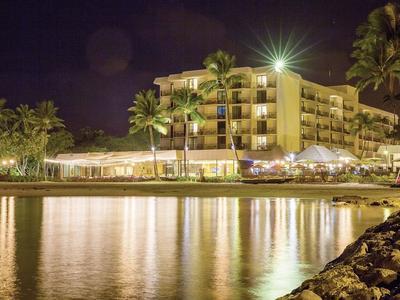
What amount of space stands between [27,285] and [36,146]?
67870mm

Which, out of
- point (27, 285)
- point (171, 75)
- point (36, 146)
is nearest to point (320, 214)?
point (27, 285)

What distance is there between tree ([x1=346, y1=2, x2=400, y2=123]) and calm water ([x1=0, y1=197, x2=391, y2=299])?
27.5m

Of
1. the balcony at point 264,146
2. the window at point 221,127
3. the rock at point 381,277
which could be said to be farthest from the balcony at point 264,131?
the rock at point 381,277

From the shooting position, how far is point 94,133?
349ft

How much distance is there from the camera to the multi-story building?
78.8 m

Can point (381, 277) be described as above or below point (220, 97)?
below

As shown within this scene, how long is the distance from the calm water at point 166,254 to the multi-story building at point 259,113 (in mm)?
62011

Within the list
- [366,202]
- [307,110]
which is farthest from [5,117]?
[366,202]

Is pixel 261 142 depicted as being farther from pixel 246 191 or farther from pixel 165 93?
pixel 246 191

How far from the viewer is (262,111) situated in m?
80.1

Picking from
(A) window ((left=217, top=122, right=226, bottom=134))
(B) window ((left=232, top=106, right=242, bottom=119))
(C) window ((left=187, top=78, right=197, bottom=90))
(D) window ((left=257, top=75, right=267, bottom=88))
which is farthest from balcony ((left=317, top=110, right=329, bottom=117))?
(C) window ((left=187, top=78, right=197, bottom=90))

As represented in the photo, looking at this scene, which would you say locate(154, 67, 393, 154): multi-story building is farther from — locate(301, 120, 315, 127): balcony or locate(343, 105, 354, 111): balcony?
locate(343, 105, 354, 111): balcony

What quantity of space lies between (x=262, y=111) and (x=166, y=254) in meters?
71.1

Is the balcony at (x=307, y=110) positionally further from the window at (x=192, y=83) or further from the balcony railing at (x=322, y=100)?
the window at (x=192, y=83)
